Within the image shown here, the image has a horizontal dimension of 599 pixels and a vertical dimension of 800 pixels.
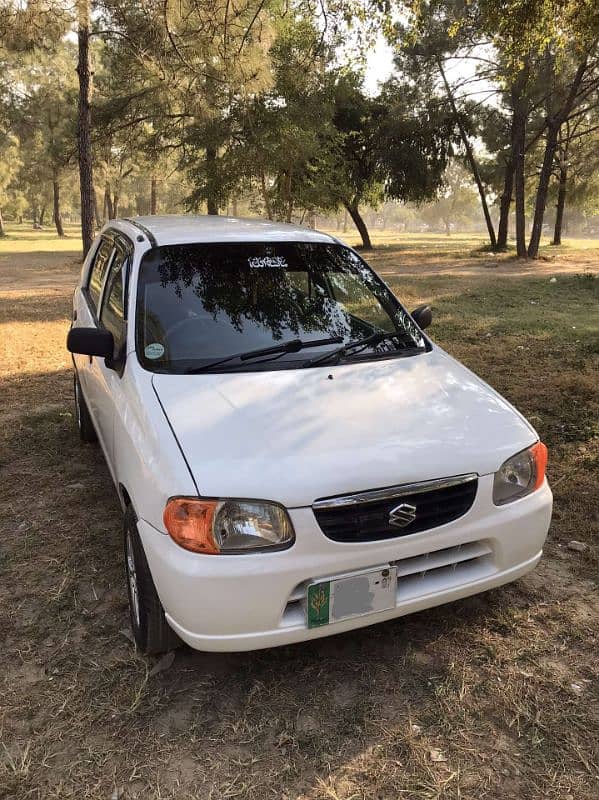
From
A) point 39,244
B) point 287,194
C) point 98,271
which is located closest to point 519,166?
point 287,194

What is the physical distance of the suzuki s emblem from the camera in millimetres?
2281

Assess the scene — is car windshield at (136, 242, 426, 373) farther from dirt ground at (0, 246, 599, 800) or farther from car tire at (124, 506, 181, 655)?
dirt ground at (0, 246, 599, 800)

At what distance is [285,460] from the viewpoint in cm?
227

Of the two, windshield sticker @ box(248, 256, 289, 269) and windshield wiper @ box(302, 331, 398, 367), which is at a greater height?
windshield sticker @ box(248, 256, 289, 269)

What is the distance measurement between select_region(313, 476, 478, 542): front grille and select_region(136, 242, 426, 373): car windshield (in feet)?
3.20

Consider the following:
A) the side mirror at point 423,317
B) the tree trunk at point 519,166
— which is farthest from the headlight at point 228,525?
the tree trunk at point 519,166

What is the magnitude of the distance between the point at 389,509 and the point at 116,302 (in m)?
2.14


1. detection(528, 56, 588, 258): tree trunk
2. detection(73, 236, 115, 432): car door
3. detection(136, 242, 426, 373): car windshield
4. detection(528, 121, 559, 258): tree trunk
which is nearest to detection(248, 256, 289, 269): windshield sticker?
detection(136, 242, 426, 373): car windshield

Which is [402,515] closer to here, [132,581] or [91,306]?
[132,581]

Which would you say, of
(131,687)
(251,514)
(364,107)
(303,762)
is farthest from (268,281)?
(364,107)

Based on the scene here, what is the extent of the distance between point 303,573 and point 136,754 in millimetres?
884

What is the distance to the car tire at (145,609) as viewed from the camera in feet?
8.11

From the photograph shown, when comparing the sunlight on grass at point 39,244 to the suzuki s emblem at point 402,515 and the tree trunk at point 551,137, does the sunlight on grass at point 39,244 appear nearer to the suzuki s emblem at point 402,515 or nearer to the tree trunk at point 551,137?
the tree trunk at point 551,137

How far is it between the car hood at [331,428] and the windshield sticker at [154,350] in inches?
7.4
